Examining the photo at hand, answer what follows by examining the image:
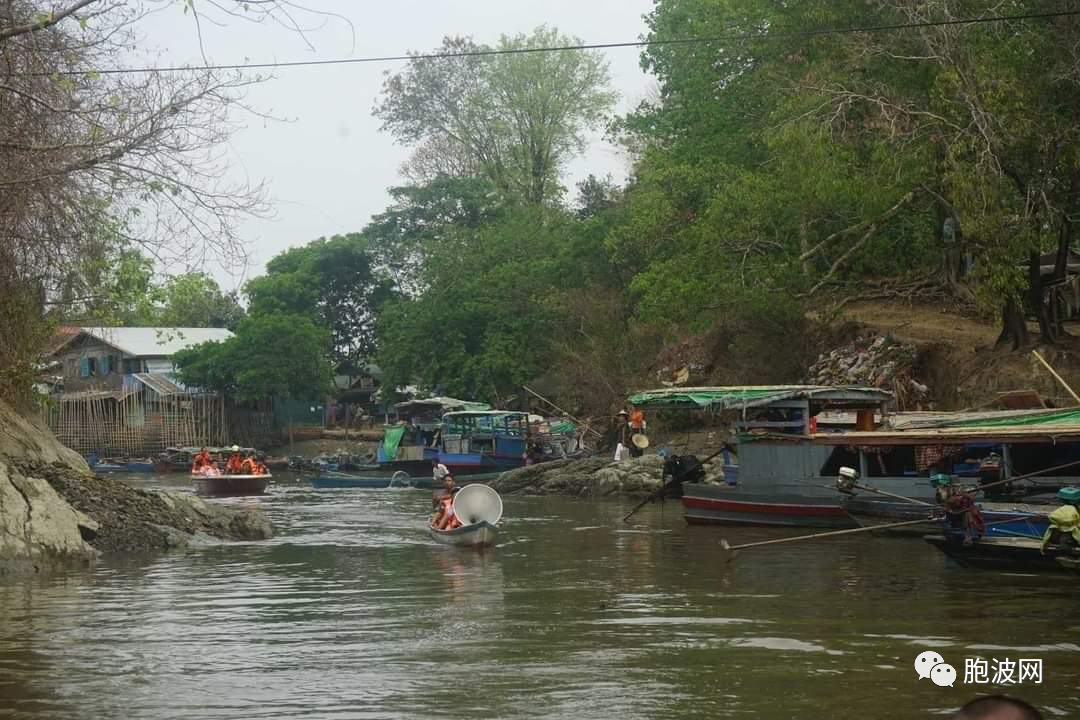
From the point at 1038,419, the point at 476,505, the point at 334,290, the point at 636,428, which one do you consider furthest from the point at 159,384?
the point at 1038,419

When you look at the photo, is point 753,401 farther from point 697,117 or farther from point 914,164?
point 697,117

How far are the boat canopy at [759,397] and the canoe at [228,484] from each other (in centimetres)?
1402

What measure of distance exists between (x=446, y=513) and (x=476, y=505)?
1.78 ft

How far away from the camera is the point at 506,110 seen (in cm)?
5375

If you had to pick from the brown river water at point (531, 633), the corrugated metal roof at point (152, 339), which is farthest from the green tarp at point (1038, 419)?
the corrugated metal roof at point (152, 339)

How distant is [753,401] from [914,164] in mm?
6130

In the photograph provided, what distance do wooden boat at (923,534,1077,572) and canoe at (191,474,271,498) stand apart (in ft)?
74.5

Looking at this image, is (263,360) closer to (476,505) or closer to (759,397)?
(759,397)

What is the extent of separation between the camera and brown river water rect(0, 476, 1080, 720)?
9523 millimetres

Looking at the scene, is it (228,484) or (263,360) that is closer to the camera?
(228,484)

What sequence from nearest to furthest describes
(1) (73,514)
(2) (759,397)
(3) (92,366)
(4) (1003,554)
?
(4) (1003,554) → (1) (73,514) → (2) (759,397) → (3) (92,366)

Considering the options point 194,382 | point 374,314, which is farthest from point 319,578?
point 374,314

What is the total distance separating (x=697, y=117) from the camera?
36.8 metres

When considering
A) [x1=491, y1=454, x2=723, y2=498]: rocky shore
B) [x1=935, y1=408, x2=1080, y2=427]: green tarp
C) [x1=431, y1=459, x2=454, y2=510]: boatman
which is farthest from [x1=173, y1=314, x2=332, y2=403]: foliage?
[x1=935, y1=408, x2=1080, y2=427]: green tarp
